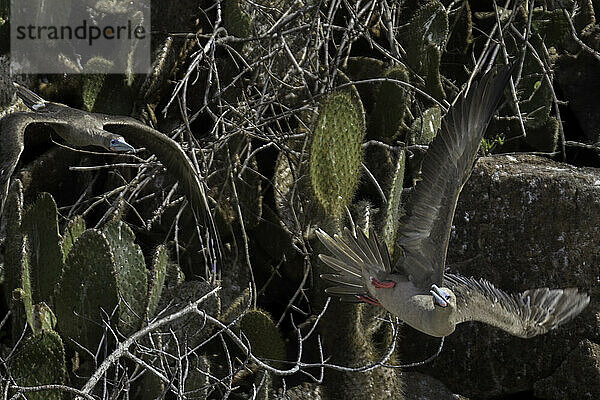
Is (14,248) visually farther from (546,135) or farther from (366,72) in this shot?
(546,135)

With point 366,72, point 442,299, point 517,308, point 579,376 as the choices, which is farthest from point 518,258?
point 442,299

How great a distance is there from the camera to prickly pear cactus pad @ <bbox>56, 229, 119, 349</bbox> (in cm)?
329

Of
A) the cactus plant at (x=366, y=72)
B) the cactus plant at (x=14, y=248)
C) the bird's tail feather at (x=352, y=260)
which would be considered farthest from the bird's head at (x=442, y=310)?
the cactus plant at (x=366, y=72)

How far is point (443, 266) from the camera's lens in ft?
8.96

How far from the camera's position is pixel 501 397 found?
3.86 m

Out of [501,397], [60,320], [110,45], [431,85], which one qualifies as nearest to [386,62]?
[431,85]

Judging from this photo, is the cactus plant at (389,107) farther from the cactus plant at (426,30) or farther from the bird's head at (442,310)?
the bird's head at (442,310)

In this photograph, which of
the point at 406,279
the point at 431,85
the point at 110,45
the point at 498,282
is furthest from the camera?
the point at 110,45

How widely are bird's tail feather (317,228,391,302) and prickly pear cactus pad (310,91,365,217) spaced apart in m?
0.22

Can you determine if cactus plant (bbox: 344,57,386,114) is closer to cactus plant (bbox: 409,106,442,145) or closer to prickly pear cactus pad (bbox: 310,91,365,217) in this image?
cactus plant (bbox: 409,106,442,145)

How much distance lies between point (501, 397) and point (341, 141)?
1.34m

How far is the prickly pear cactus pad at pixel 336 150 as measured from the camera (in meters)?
3.34

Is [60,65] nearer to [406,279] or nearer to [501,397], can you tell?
[406,279]

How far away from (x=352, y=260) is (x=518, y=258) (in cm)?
106
